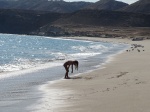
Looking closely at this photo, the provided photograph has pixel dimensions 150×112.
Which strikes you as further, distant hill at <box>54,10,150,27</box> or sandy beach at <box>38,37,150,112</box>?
distant hill at <box>54,10,150,27</box>

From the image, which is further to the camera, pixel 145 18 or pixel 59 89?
pixel 145 18

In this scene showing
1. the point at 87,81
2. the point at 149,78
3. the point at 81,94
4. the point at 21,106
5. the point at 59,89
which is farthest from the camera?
the point at 87,81

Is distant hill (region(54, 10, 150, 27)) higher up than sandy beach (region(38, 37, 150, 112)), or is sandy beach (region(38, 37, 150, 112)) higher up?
distant hill (region(54, 10, 150, 27))

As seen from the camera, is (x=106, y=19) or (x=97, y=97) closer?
(x=97, y=97)

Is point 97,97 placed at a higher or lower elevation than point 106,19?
lower

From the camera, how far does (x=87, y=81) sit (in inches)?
774

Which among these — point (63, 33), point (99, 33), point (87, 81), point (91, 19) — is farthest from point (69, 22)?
point (87, 81)

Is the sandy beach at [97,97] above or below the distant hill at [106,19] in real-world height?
below

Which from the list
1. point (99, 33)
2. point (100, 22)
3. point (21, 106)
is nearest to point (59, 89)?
point (21, 106)

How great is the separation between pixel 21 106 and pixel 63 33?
14457 centimetres

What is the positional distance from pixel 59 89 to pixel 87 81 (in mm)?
2888

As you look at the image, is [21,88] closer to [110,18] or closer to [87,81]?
[87,81]

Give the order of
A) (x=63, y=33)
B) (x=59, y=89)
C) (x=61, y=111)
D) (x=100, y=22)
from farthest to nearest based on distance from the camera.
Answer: (x=100, y=22)
(x=63, y=33)
(x=59, y=89)
(x=61, y=111)

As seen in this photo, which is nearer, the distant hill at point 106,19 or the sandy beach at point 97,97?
the sandy beach at point 97,97
